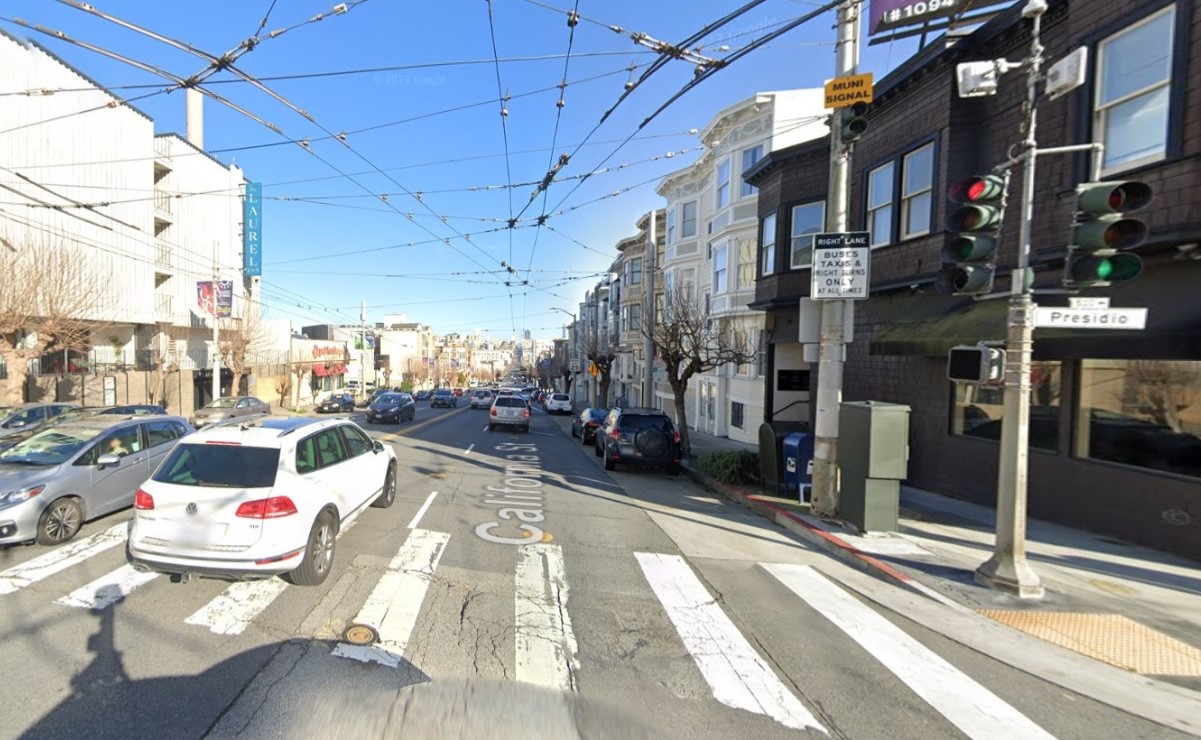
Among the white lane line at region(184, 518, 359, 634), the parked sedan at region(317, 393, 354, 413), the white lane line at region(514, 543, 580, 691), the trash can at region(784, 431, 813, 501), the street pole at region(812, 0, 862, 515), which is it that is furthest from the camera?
the parked sedan at region(317, 393, 354, 413)

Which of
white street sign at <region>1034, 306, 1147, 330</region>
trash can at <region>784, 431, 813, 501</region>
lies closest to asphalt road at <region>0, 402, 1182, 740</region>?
trash can at <region>784, 431, 813, 501</region>

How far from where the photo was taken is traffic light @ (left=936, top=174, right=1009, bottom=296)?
17.7 ft

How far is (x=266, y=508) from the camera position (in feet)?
15.4

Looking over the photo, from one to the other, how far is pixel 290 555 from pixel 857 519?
6760 mm

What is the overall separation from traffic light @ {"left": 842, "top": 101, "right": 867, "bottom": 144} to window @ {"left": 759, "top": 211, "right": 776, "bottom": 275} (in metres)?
7.58

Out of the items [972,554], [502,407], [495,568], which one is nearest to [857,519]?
[972,554]

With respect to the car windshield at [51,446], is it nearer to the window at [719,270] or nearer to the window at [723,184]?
the window at [719,270]

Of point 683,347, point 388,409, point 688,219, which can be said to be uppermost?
point 688,219

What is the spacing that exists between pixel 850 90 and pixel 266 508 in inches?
334

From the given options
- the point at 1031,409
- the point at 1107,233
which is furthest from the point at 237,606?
the point at 1031,409

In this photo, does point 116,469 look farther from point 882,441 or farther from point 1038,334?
point 1038,334

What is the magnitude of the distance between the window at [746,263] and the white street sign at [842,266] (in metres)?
10.9

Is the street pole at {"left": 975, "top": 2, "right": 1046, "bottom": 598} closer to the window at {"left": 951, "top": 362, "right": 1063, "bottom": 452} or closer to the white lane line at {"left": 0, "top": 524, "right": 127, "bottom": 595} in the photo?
the window at {"left": 951, "top": 362, "right": 1063, "bottom": 452}

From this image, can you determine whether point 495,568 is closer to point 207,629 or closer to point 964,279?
point 207,629
